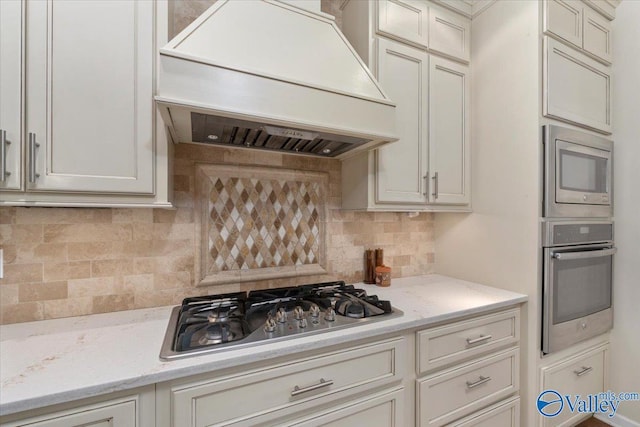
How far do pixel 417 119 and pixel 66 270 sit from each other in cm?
187

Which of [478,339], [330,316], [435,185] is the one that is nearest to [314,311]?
[330,316]

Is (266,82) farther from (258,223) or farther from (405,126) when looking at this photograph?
(405,126)

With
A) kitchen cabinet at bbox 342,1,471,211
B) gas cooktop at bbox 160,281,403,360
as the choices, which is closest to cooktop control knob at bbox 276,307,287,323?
gas cooktop at bbox 160,281,403,360

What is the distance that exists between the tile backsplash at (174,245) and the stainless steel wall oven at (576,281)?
962 millimetres

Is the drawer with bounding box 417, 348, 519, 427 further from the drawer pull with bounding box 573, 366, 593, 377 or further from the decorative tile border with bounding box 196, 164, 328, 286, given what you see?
the decorative tile border with bounding box 196, 164, 328, 286

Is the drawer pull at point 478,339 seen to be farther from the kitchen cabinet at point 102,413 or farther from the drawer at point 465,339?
the kitchen cabinet at point 102,413

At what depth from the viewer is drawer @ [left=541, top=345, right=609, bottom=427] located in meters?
1.67

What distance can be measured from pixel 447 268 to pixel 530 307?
0.57m

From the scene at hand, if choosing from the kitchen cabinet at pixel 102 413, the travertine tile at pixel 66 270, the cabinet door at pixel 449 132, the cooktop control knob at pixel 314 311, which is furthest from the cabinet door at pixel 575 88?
the travertine tile at pixel 66 270

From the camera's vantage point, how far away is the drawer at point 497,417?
1.43 metres

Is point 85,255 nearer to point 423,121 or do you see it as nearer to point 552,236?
point 423,121

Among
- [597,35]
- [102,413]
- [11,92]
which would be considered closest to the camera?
[102,413]

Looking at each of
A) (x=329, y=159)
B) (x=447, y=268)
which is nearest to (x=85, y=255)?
(x=329, y=159)

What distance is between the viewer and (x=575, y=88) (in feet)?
5.71
